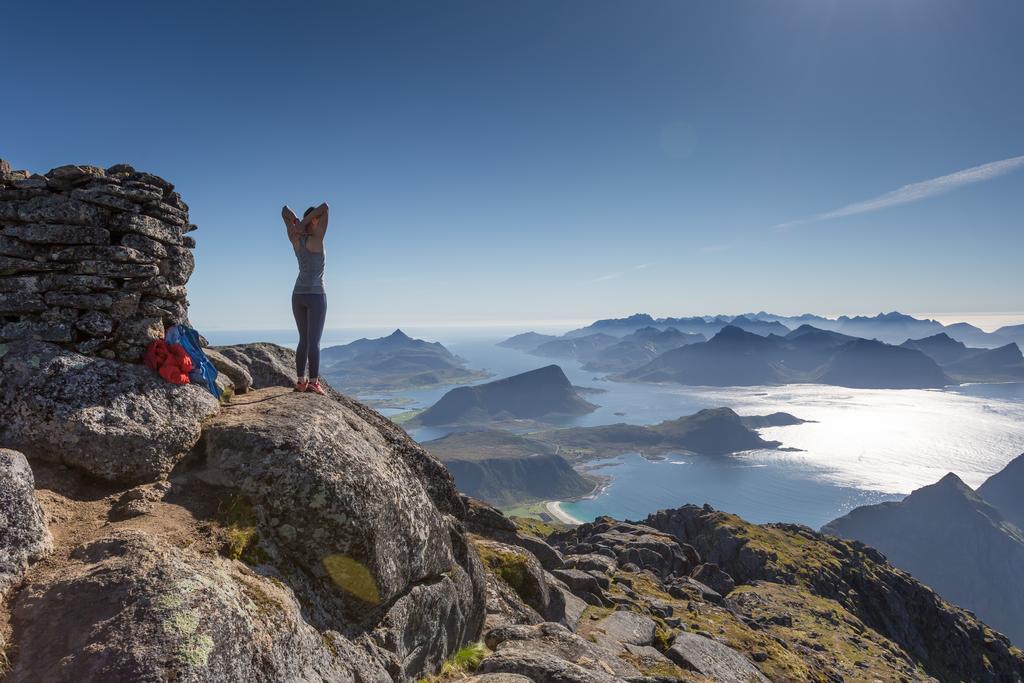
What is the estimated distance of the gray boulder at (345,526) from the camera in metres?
9.61

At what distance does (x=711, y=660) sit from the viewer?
81.6ft

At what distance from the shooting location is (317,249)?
48.9 feet

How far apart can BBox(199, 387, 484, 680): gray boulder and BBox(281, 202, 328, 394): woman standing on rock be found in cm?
297

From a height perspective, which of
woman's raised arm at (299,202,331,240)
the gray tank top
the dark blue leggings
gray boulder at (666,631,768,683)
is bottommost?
gray boulder at (666,631,768,683)

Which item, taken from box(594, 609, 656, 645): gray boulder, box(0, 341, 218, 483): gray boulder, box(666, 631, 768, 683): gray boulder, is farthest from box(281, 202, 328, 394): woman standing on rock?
box(666, 631, 768, 683): gray boulder

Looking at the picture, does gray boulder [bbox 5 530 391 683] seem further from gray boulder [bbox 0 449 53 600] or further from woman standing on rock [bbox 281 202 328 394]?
woman standing on rock [bbox 281 202 328 394]

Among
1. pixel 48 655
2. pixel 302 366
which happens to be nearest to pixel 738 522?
pixel 302 366

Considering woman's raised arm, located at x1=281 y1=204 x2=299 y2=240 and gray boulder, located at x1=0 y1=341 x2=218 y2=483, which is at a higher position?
woman's raised arm, located at x1=281 y1=204 x2=299 y2=240

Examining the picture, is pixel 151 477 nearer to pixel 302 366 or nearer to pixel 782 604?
pixel 302 366

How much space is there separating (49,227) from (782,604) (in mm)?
86857

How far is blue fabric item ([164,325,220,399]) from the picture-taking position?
505 inches

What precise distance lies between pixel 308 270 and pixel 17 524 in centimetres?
933

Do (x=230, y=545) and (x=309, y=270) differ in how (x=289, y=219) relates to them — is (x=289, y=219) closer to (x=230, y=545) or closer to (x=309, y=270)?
(x=309, y=270)

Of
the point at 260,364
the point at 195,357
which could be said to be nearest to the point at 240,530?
the point at 195,357
